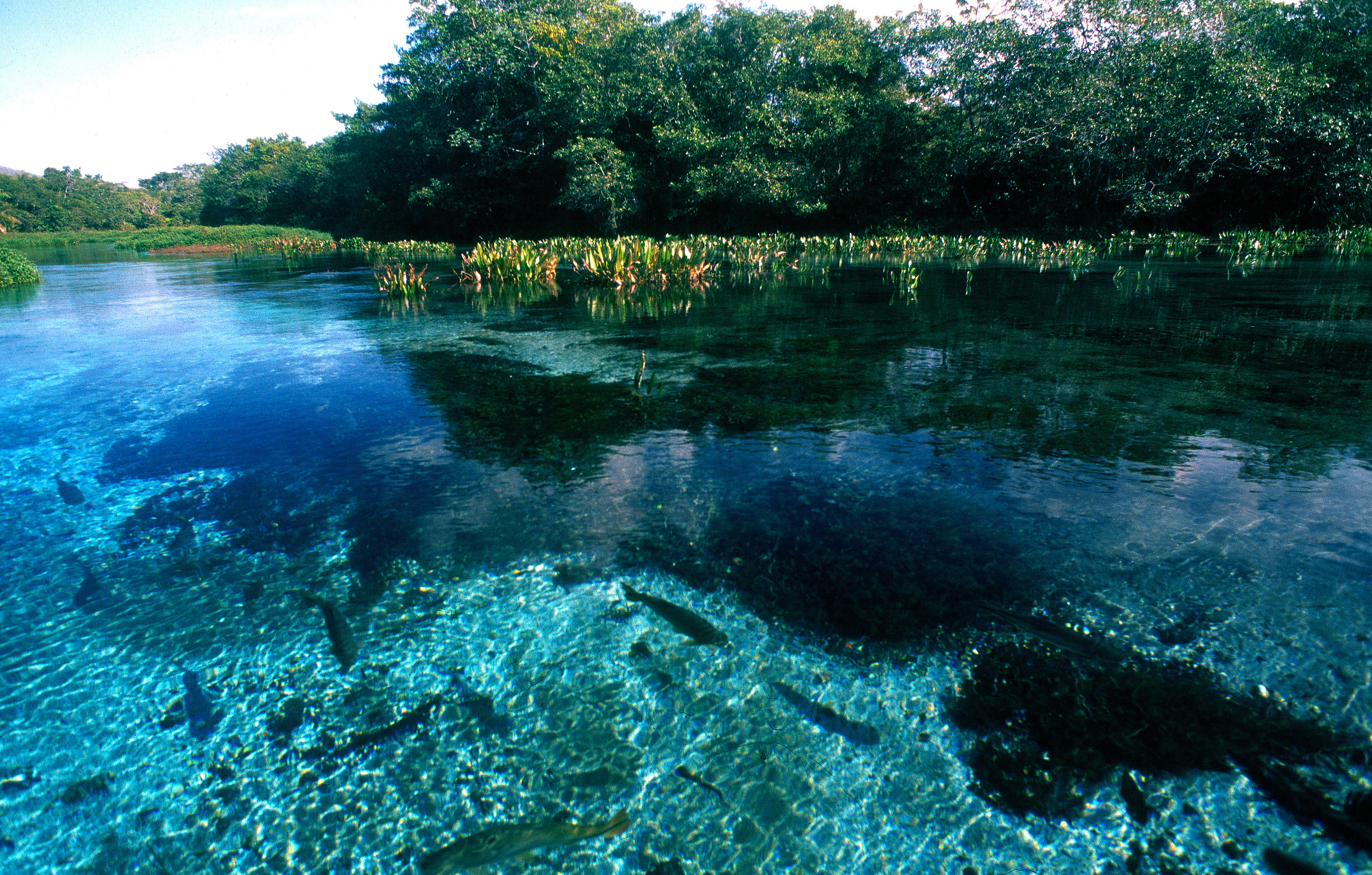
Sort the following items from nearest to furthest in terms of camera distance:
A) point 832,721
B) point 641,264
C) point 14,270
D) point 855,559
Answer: point 832,721 → point 855,559 → point 641,264 → point 14,270

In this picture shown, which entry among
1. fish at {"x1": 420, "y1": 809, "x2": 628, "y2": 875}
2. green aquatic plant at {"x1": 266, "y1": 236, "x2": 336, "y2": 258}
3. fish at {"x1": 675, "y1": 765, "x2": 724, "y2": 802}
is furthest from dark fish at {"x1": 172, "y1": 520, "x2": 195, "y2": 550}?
green aquatic plant at {"x1": 266, "y1": 236, "x2": 336, "y2": 258}

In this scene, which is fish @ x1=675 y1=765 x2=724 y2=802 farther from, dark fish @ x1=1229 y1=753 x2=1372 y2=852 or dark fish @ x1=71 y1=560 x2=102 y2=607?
dark fish @ x1=71 y1=560 x2=102 y2=607

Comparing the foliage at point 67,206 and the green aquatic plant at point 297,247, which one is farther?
the foliage at point 67,206

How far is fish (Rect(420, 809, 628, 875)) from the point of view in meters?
2.14

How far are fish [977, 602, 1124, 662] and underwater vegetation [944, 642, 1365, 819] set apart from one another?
6 centimetres

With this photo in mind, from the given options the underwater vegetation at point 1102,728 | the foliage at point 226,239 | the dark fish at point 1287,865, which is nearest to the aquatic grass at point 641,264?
the underwater vegetation at point 1102,728

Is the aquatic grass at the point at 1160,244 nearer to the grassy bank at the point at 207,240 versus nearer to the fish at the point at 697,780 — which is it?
the fish at the point at 697,780

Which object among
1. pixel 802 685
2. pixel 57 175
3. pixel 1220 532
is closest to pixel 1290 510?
pixel 1220 532

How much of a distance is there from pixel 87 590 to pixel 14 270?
24316 mm

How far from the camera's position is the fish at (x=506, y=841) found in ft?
7.02

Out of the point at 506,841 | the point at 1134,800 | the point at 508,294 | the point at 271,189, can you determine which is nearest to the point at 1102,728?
the point at 1134,800

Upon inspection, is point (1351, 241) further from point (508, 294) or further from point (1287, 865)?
point (1287, 865)

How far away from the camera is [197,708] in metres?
2.75

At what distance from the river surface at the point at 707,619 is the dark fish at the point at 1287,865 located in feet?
0.17
